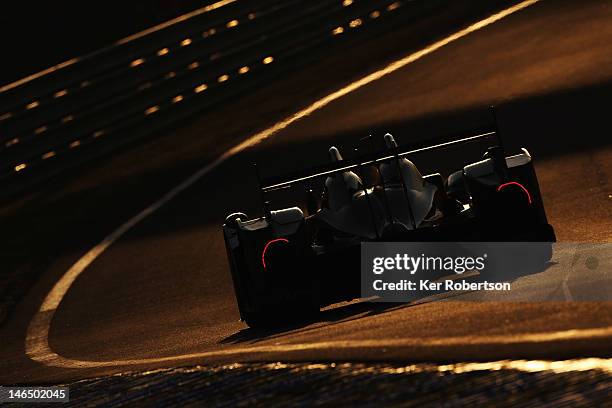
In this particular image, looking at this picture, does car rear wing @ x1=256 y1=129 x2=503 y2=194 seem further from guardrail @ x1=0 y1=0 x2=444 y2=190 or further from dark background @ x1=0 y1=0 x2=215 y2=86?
dark background @ x1=0 y1=0 x2=215 y2=86

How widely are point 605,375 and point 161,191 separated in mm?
16413

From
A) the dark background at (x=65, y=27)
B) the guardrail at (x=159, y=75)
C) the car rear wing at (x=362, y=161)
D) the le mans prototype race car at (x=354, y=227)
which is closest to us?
the le mans prototype race car at (x=354, y=227)

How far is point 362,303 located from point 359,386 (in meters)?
4.45

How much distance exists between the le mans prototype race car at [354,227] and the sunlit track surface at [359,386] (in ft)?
5.48

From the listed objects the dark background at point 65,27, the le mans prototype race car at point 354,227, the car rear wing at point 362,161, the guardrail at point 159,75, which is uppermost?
the dark background at point 65,27

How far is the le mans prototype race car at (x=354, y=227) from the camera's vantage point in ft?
36.6

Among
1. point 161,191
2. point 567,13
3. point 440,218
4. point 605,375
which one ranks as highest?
point 567,13

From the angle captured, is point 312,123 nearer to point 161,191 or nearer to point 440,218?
point 161,191

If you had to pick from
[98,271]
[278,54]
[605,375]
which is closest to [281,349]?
[605,375]

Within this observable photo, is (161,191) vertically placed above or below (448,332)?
above

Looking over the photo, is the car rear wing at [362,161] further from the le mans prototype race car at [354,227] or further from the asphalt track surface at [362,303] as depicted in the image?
the asphalt track surface at [362,303]

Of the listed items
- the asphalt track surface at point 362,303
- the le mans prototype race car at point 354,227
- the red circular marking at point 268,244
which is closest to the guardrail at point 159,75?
the asphalt track surface at point 362,303

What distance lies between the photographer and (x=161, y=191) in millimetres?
22531

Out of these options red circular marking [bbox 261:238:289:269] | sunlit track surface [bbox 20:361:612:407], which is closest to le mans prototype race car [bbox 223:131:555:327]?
red circular marking [bbox 261:238:289:269]
